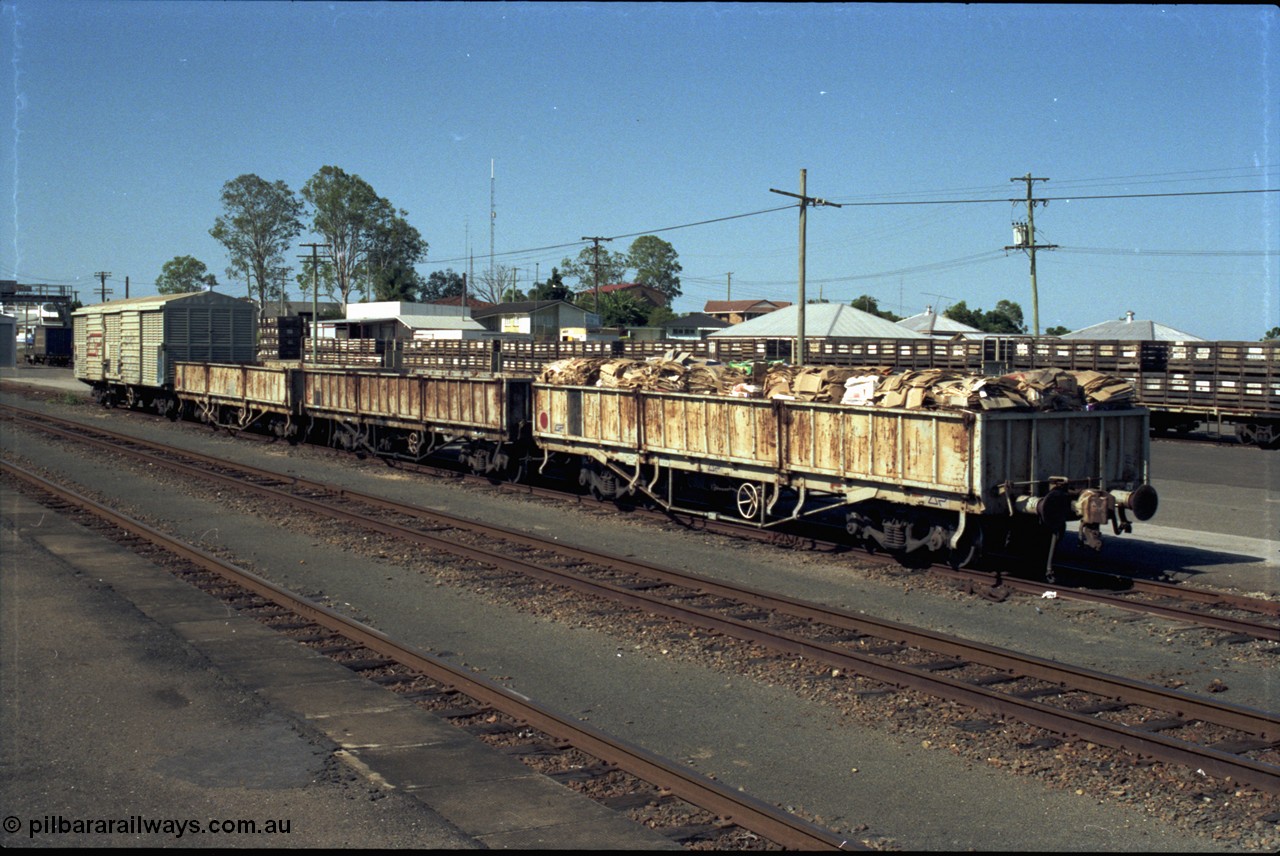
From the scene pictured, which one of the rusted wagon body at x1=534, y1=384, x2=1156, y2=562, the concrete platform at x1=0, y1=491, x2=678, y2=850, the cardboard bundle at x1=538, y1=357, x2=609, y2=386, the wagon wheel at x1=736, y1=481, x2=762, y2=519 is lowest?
the concrete platform at x1=0, y1=491, x2=678, y2=850

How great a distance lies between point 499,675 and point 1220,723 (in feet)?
17.9

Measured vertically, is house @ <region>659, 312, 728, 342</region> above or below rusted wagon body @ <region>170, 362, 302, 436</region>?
above

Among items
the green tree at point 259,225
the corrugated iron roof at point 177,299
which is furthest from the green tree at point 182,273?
the corrugated iron roof at point 177,299

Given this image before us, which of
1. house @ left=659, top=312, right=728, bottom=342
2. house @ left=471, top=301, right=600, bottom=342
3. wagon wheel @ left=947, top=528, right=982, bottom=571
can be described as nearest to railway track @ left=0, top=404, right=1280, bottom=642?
wagon wheel @ left=947, top=528, right=982, bottom=571

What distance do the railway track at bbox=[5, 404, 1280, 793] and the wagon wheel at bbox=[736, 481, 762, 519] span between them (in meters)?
2.73

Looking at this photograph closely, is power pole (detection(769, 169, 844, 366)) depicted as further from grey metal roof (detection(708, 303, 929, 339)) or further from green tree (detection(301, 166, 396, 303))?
green tree (detection(301, 166, 396, 303))

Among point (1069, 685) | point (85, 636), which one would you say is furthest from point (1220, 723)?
point (85, 636)

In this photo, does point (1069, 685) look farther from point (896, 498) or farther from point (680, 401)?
point (680, 401)

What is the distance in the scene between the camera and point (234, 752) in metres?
6.80

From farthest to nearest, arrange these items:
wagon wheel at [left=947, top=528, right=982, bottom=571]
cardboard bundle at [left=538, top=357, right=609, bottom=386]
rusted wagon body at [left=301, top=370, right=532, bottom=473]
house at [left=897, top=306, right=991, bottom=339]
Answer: house at [left=897, top=306, right=991, bottom=339]
rusted wagon body at [left=301, top=370, right=532, bottom=473]
cardboard bundle at [left=538, top=357, right=609, bottom=386]
wagon wheel at [left=947, top=528, right=982, bottom=571]

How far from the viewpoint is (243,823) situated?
18.6ft

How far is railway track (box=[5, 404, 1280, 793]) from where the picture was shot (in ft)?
23.8

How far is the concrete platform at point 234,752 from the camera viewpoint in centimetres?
570

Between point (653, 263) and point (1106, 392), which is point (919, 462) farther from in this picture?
point (653, 263)
